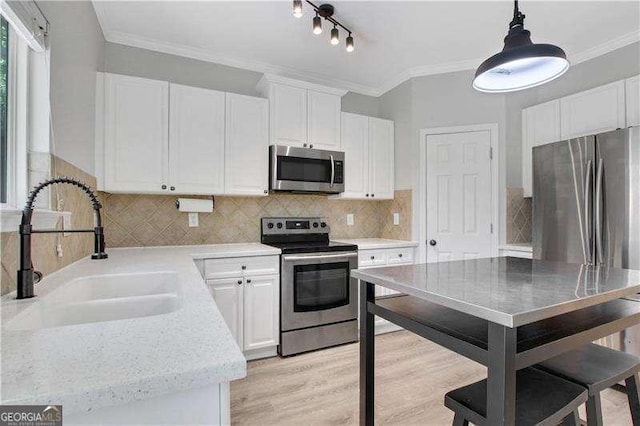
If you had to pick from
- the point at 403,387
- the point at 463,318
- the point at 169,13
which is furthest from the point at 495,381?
the point at 169,13

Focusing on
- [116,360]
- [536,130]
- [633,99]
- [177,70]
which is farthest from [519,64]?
[177,70]

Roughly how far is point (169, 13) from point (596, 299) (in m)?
3.08

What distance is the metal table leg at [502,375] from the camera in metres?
0.88

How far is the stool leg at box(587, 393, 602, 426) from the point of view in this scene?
4.32ft

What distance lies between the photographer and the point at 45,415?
48cm

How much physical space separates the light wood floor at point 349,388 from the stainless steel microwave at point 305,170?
1520 millimetres

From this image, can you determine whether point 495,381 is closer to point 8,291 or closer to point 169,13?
point 8,291

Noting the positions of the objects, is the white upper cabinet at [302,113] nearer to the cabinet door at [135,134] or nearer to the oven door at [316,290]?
the cabinet door at [135,134]

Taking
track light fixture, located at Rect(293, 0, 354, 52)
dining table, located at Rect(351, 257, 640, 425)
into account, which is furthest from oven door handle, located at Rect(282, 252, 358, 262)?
track light fixture, located at Rect(293, 0, 354, 52)

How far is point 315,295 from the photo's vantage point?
280 cm

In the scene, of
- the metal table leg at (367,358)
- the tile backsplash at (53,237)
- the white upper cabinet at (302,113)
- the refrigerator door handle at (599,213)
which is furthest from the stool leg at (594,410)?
the white upper cabinet at (302,113)

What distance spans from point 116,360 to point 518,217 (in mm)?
3517

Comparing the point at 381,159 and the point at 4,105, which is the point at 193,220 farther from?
the point at 381,159

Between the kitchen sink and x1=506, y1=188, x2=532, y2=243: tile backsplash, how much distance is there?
3046mm
